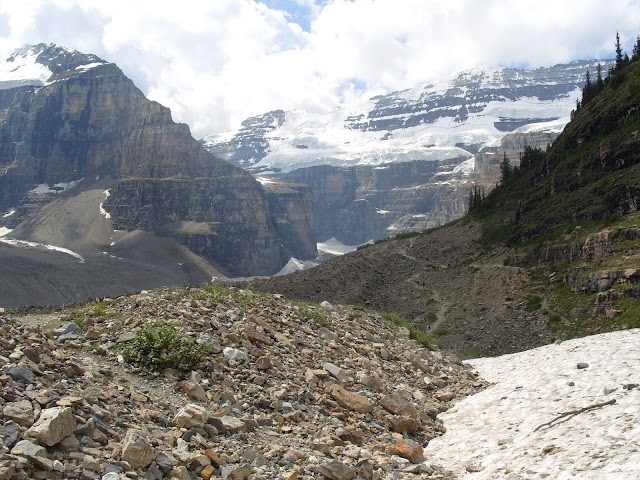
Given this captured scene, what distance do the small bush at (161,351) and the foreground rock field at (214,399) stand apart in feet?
0.61

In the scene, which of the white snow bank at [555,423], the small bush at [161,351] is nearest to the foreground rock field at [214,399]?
the small bush at [161,351]

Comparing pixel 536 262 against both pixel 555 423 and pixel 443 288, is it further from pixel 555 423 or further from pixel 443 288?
pixel 555 423

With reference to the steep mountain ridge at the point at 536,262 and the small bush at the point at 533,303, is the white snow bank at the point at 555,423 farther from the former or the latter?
the small bush at the point at 533,303

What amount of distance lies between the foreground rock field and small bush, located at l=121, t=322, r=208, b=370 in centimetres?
19

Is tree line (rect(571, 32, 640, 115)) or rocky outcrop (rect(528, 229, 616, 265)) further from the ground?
tree line (rect(571, 32, 640, 115))

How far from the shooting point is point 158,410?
11.0 metres

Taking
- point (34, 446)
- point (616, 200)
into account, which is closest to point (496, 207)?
point (616, 200)

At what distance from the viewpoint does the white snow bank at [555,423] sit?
10.1m

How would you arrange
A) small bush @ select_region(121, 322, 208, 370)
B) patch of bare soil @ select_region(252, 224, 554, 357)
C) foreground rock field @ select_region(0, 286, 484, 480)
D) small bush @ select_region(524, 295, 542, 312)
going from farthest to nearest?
small bush @ select_region(524, 295, 542, 312) < patch of bare soil @ select_region(252, 224, 554, 357) < small bush @ select_region(121, 322, 208, 370) < foreground rock field @ select_region(0, 286, 484, 480)

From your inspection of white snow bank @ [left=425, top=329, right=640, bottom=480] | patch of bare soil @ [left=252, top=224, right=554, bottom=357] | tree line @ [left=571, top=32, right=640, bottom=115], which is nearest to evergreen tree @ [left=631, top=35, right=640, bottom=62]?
tree line @ [left=571, top=32, right=640, bottom=115]

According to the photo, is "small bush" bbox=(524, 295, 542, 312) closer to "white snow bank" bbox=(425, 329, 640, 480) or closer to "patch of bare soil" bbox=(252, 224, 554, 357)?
"patch of bare soil" bbox=(252, 224, 554, 357)

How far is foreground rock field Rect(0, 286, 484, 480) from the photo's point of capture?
8852mm

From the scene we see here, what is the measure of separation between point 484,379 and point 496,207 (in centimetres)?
8116

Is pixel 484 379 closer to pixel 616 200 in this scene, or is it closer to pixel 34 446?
pixel 34 446
